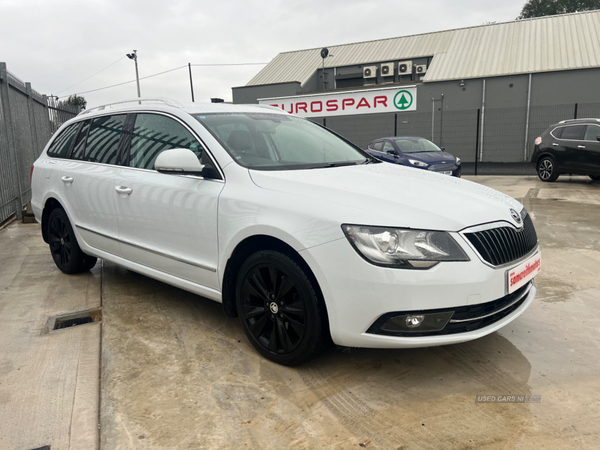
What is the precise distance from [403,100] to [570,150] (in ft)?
26.5

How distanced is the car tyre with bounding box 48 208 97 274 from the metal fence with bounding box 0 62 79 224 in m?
3.50

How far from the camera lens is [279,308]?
2.71 m

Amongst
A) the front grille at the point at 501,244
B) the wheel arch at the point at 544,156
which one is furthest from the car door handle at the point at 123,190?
the wheel arch at the point at 544,156

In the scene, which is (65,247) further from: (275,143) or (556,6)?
(556,6)

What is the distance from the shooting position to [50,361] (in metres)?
2.93

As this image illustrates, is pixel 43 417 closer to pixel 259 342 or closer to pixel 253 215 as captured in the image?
pixel 259 342

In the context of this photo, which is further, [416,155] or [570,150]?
[416,155]

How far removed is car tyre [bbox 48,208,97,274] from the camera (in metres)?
4.54

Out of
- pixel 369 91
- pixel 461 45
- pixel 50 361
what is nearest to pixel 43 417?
pixel 50 361

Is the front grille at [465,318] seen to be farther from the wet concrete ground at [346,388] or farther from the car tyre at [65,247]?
the car tyre at [65,247]

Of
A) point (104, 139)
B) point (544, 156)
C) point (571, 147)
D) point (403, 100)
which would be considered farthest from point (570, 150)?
point (104, 139)

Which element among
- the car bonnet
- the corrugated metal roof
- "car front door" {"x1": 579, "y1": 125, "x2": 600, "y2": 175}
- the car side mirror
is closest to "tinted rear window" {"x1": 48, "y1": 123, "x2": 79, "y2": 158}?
the car side mirror

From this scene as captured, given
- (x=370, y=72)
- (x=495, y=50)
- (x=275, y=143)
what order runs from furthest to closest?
(x=370, y=72)
(x=495, y=50)
(x=275, y=143)

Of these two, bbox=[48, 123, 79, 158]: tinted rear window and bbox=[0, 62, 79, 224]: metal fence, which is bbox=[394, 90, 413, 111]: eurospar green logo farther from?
bbox=[48, 123, 79, 158]: tinted rear window
